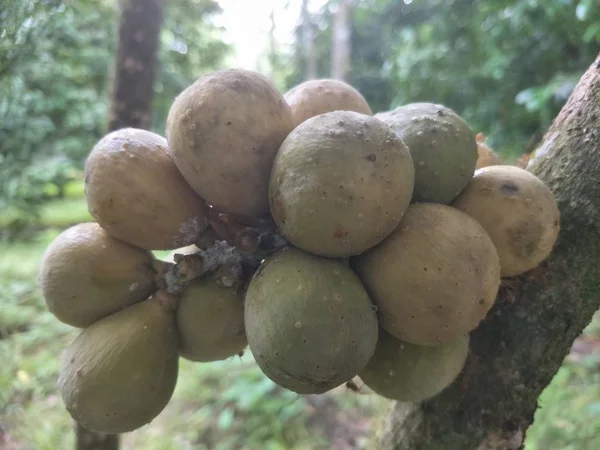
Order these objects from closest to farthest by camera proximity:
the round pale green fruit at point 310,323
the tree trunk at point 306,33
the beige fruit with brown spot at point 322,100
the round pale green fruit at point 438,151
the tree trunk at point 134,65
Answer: the round pale green fruit at point 310,323 → the round pale green fruit at point 438,151 → the beige fruit with brown spot at point 322,100 → the tree trunk at point 134,65 → the tree trunk at point 306,33

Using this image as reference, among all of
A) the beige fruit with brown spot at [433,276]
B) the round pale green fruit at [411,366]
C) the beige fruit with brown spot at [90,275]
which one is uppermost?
the beige fruit with brown spot at [433,276]

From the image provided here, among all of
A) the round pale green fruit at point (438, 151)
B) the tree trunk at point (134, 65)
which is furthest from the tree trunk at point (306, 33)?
the round pale green fruit at point (438, 151)

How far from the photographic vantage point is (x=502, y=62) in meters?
5.54

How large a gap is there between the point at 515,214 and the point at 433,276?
1.16ft

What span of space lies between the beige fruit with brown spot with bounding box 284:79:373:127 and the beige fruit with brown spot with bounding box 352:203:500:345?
476 mm

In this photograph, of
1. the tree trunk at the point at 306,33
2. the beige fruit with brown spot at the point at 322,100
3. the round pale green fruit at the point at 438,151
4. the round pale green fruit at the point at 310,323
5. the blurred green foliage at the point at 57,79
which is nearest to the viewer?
the round pale green fruit at the point at 310,323

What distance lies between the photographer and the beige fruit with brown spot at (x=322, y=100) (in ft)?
5.00

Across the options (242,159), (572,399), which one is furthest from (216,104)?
(572,399)

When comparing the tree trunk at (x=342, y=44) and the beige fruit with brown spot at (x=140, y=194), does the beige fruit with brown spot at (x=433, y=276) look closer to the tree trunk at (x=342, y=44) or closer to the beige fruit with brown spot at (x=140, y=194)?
the beige fruit with brown spot at (x=140, y=194)

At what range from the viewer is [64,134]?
20.3 ft

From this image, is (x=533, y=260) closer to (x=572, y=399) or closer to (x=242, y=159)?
(x=242, y=159)

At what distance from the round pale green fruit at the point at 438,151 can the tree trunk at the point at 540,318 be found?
1.37 ft

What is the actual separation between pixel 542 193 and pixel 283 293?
83 centimetres

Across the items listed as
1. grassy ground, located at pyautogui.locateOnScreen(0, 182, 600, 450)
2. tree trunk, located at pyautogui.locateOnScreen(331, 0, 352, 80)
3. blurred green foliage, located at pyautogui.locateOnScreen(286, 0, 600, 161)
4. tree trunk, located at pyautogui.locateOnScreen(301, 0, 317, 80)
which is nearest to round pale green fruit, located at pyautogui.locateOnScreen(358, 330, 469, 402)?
grassy ground, located at pyautogui.locateOnScreen(0, 182, 600, 450)
